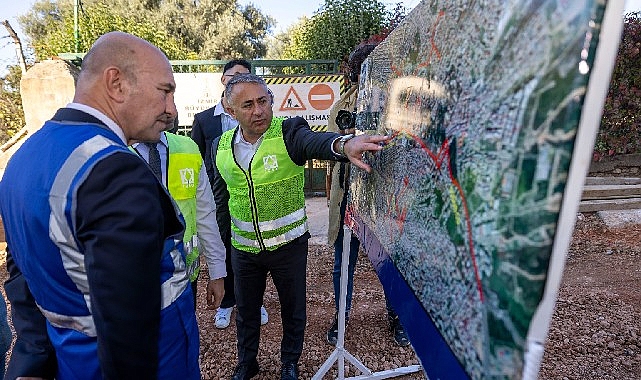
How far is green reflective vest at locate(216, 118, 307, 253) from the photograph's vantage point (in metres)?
2.38

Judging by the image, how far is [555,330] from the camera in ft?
11.2

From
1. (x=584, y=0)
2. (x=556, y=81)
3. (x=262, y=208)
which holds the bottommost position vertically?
(x=262, y=208)

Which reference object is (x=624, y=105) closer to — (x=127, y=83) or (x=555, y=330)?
(x=555, y=330)

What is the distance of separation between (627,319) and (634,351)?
532mm

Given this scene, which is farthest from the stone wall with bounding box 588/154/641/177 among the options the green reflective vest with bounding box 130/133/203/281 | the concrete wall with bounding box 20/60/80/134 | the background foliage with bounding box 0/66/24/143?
the background foliage with bounding box 0/66/24/143

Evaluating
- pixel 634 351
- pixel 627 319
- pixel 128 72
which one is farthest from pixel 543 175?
pixel 627 319

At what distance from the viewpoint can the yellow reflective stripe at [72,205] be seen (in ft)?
3.36

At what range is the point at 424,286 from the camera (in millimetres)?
1112

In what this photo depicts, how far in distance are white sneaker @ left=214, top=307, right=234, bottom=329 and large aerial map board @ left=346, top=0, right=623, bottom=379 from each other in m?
2.68

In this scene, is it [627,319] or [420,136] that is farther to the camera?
[627,319]

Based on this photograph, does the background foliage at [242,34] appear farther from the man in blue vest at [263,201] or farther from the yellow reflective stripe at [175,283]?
the yellow reflective stripe at [175,283]

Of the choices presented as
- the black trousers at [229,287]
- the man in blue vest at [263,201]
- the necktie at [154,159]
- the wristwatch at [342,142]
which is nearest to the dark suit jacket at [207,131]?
the black trousers at [229,287]

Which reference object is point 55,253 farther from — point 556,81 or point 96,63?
point 556,81

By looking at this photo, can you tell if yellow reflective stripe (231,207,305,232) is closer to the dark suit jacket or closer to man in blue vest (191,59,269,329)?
man in blue vest (191,59,269,329)
